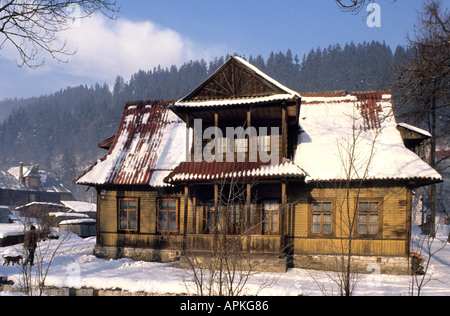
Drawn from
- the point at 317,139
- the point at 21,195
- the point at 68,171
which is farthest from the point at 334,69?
the point at 317,139

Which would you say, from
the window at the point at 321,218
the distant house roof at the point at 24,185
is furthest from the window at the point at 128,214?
the distant house roof at the point at 24,185

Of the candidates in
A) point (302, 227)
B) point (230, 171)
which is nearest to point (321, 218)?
point (302, 227)

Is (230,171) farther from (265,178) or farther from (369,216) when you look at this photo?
(369,216)

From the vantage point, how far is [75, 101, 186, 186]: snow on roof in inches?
640

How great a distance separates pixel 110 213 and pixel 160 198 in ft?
9.03

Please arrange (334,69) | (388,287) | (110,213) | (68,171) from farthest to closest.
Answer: (334,69)
(68,171)
(110,213)
(388,287)

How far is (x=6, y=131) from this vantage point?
4843 inches

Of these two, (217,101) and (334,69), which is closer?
(217,101)

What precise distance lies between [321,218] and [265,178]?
3.22 meters

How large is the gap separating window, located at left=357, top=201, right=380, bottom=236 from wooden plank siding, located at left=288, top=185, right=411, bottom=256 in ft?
0.54

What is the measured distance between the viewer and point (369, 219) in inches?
554

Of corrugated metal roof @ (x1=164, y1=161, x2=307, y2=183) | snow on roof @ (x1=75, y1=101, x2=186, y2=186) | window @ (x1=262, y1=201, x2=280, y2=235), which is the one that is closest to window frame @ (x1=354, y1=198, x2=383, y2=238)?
corrugated metal roof @ (x1=164, y1=161, x2=307, y2=183)

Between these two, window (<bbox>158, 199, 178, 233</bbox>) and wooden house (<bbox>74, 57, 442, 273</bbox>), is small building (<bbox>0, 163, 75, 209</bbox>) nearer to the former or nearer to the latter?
wooden house (<bbox>74, 57, 442, 273</bbox>)
